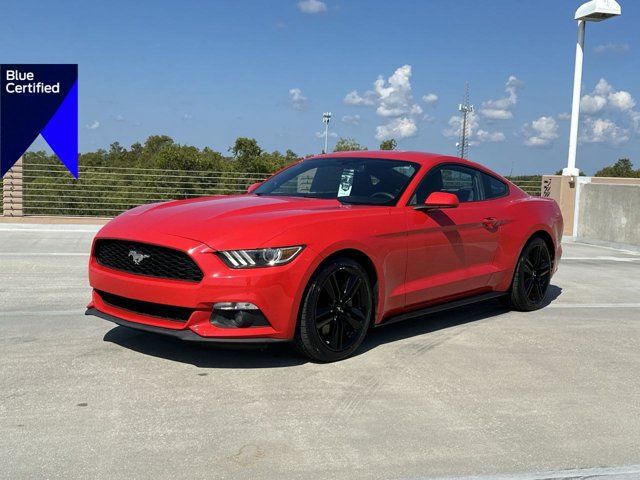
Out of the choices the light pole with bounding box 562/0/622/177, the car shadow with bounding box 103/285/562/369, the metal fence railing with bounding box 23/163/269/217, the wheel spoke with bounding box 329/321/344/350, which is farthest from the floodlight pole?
the wheel spoke with bounding box 329/321/344/350

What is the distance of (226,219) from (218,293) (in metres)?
0.57

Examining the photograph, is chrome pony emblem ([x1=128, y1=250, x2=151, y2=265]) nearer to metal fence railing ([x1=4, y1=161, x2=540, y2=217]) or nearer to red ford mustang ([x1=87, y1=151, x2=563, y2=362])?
red ford mustang ([x1=87, y1=151, x2=563, y2=362])

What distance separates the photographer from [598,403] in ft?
13.5

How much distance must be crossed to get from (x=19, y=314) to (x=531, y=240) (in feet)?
16.0

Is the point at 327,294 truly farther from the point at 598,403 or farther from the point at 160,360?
the point at 598,403

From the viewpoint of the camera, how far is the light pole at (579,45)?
596 inches

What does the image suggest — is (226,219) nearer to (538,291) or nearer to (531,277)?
(531,277)

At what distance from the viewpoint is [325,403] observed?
3922mm

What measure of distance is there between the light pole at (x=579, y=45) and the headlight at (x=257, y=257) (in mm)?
12896

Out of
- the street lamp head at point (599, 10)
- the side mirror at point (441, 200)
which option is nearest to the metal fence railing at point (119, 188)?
the street lamp head at point (599, 10)

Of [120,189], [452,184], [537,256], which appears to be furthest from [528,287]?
[120,189]

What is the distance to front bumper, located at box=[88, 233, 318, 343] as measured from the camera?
13.5ft

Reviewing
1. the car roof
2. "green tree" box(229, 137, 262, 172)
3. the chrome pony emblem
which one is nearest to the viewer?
the chrome pony emblem

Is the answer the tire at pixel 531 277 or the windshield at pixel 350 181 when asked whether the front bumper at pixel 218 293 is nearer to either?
the windshield at pixel 350 181
